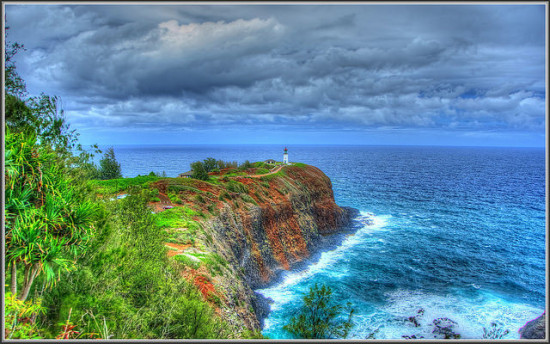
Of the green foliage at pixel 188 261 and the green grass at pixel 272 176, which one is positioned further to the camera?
the green grass at pixel 272 176

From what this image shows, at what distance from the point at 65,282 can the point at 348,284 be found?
35026 millimetres

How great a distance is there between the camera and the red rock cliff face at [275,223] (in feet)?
124

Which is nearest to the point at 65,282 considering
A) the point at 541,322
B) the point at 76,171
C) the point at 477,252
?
the point at 76,171

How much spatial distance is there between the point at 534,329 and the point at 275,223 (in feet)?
111

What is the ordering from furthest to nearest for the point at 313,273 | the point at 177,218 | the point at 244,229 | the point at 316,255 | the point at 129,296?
the point at 316,255
the point at 313,273
the point at 244,229
the point at 177,218
the point at 129,296

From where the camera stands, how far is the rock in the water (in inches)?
1113

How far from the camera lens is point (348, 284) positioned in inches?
1565

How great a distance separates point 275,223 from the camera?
49094 millimetres

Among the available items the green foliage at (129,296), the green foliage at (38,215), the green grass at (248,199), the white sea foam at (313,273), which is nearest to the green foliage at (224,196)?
the green grass at (248,199)

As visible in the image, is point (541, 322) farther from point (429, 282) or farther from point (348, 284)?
point (348, 284)

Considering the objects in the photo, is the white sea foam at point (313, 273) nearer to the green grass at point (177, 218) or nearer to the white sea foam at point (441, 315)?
the white sea foam at point (441, 315)

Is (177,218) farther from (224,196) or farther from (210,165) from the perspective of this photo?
(210,165)

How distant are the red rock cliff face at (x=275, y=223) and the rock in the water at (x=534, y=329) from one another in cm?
2826

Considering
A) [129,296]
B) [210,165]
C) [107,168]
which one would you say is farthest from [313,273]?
[107,168]
